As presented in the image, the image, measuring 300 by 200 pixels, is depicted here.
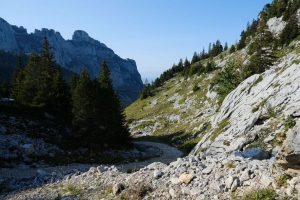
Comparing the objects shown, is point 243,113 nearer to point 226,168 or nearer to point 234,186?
point 226,168

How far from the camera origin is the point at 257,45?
47.4 m

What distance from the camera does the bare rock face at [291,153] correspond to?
7.27m

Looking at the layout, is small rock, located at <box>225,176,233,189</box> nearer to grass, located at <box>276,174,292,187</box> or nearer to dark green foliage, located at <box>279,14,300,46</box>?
grass, located at <box>276,174,292,187</box>

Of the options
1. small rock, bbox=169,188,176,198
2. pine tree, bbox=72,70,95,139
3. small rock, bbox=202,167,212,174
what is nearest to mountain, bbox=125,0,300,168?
small rock, bbox=202,167,212,174

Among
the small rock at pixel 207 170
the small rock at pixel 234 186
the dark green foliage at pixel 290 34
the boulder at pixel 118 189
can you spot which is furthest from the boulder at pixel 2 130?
the dark green foliage at pixel 290 34

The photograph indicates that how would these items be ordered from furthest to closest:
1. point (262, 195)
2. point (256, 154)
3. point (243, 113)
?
point (243, 113), point (256, 154), point (262, 195)

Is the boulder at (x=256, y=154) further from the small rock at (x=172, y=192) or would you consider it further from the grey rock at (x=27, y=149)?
the grey rock at (x=27, y=149)

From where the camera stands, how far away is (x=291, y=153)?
24.0 ft

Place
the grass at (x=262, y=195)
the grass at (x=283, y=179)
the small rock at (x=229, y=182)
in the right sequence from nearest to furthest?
the grass at (x=262, y=195), the grass at (x=283, y=179), the small rock at (x=229, y=182)

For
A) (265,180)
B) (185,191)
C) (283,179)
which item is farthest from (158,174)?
(283,179)

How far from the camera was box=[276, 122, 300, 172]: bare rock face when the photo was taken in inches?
286

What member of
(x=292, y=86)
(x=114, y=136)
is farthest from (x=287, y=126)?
(x=114, y=136)

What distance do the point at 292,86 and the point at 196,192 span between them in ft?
59.6

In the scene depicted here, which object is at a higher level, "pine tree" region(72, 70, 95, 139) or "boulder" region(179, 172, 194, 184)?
"pine tree" region(72, 70, 95, 139)
